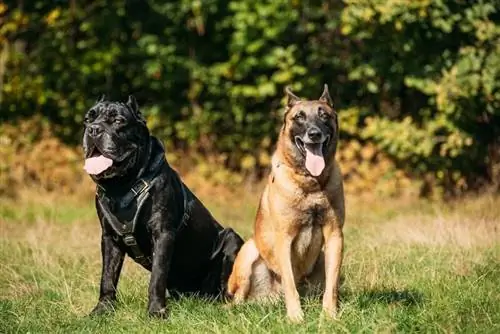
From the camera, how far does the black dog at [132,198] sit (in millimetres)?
5172

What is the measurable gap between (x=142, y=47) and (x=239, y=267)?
21.6ft

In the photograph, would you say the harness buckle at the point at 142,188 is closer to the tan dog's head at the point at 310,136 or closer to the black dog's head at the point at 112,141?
the black dog's head at the point at 112,141

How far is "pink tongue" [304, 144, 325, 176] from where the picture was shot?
505 centimetres

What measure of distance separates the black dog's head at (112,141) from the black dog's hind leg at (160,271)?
487 millimetres

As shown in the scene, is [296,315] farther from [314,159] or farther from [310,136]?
[310,136]

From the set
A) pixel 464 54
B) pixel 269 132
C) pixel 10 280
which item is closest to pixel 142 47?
pixel 269 132

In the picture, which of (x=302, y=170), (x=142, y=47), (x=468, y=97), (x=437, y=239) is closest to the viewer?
(x=302, y=170)

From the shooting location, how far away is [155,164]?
5.35 meters

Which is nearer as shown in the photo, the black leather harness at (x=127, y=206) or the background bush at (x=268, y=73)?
the black leather harness at (x=127, y=206)

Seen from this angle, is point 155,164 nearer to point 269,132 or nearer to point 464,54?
point 464,54

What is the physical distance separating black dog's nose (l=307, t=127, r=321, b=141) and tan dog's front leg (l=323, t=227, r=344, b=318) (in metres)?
0.56

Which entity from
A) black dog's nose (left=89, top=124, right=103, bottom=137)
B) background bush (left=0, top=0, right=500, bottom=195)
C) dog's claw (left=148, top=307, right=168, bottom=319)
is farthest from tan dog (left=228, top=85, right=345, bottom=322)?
background bush (left=0, top=0, right=500, bottom=195)

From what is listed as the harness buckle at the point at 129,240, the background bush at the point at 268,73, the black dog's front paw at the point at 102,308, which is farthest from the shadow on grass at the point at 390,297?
the background bush at the point at 268,73

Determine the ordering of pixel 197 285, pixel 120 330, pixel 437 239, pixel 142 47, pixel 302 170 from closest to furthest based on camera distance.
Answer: pixel 120 330 < pixel 302 170 < pixel 197 285 < pixel 437 239 < pixel 142 47
